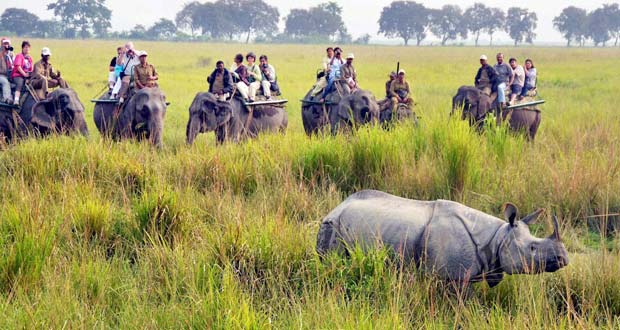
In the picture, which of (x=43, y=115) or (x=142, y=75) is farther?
(x=142, y=75)

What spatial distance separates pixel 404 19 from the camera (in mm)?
95625

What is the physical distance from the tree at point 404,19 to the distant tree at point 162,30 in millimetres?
28806

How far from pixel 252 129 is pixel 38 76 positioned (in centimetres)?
375

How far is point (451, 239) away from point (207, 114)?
7819 millimetres

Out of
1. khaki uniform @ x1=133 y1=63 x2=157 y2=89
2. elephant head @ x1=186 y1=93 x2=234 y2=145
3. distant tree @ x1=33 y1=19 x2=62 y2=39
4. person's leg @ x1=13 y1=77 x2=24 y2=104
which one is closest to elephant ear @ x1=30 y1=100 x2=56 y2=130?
person's leg @ x1=13 y1=77 x2=24 y2=104

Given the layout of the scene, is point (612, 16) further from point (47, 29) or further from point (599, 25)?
point (47, 29)

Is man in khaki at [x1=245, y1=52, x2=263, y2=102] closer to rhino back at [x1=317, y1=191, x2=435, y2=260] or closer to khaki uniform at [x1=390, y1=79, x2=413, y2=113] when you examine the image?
khaki uniform at [x1=390, y1=79, x2=413, y2=113]

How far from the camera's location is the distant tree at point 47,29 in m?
84.8

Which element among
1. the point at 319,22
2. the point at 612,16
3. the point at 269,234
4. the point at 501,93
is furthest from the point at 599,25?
the point at 269,234

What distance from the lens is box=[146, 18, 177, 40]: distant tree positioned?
97.4 meters

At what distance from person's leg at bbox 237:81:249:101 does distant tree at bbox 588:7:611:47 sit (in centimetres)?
9208

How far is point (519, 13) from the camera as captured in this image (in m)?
102

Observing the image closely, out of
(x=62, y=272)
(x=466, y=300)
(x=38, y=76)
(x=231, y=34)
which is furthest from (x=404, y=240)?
(x=231, y=34)

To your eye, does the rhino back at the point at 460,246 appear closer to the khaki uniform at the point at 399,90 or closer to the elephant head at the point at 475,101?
the elephant head at the point at 475,101
